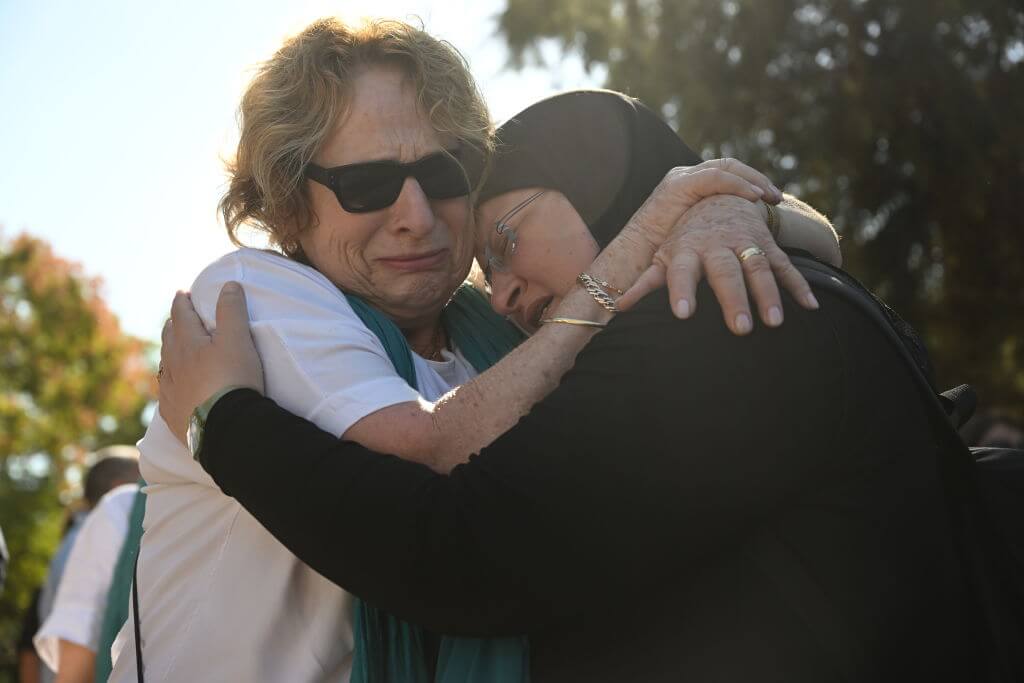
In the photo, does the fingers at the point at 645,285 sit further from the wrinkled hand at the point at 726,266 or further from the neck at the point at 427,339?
the neck at the point at 427,339

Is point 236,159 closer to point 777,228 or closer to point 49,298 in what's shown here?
point 777,228

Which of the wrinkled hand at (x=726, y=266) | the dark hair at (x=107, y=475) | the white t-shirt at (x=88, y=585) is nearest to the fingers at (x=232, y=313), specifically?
the wrinkled hand at (x=726, y=266)

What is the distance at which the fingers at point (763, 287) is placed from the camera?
5.84 ft

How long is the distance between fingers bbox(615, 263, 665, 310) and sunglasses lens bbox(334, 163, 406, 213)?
2.97ft

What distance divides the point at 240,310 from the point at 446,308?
86 centimetres

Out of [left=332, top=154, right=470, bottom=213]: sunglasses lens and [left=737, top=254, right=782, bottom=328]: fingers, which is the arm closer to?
[left=737, top=254, right=782, bottom=328]: fingers

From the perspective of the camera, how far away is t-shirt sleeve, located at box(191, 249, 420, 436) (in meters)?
2.14

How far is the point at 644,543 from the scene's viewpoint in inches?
68.3

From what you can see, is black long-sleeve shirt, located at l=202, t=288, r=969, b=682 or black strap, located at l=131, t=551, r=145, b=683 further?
black strap, located at l=131, t=551, r=145, b=683

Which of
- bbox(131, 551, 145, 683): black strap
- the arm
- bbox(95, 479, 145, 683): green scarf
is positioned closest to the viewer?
the arm

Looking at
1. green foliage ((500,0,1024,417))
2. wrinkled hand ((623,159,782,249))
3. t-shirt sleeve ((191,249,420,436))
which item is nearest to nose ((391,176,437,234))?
t-shirt sleeve ((191,249,420,436))

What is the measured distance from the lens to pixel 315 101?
2.66m

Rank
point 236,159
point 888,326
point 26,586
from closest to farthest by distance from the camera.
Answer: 1. point 888,326
2. point 236,159
3. point 26,586

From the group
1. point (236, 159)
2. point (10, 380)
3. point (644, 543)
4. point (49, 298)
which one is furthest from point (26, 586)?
point (644, 543)
